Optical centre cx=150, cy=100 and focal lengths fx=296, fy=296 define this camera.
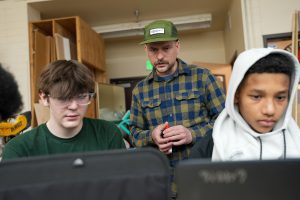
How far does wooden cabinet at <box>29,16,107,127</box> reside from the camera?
122 inches

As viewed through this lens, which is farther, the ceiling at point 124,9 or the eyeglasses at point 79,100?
the ceiling at point 124,9

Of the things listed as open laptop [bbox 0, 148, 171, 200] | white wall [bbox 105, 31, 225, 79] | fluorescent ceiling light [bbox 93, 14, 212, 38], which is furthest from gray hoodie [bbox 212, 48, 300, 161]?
white wall [bbox 105, 31, 225, 79]

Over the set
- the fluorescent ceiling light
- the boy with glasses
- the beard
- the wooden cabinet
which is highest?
the fluorescent ceiling light

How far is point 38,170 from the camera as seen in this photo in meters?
0.47

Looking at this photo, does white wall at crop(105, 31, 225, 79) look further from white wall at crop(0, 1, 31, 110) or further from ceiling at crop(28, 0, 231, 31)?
white wall at crop(0, 1, 31, 110)

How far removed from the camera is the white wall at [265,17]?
111 inches

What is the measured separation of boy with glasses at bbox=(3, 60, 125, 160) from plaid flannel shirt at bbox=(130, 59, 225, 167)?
44 centimetres

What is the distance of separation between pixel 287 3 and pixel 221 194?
2.92 metres

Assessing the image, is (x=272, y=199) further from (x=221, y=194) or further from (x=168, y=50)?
(x=168, y=50)

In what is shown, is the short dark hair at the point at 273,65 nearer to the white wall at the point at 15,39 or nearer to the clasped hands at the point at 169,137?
the clasped hands at the point at 169,137

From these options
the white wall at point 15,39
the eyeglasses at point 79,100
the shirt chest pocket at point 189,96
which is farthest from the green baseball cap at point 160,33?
the white wall at point 15,39

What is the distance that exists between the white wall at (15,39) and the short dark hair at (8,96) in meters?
2.37

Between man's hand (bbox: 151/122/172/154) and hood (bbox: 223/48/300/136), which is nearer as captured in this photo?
hood (bbox: 223/48/300/136)

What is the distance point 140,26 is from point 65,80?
3.16 metres
